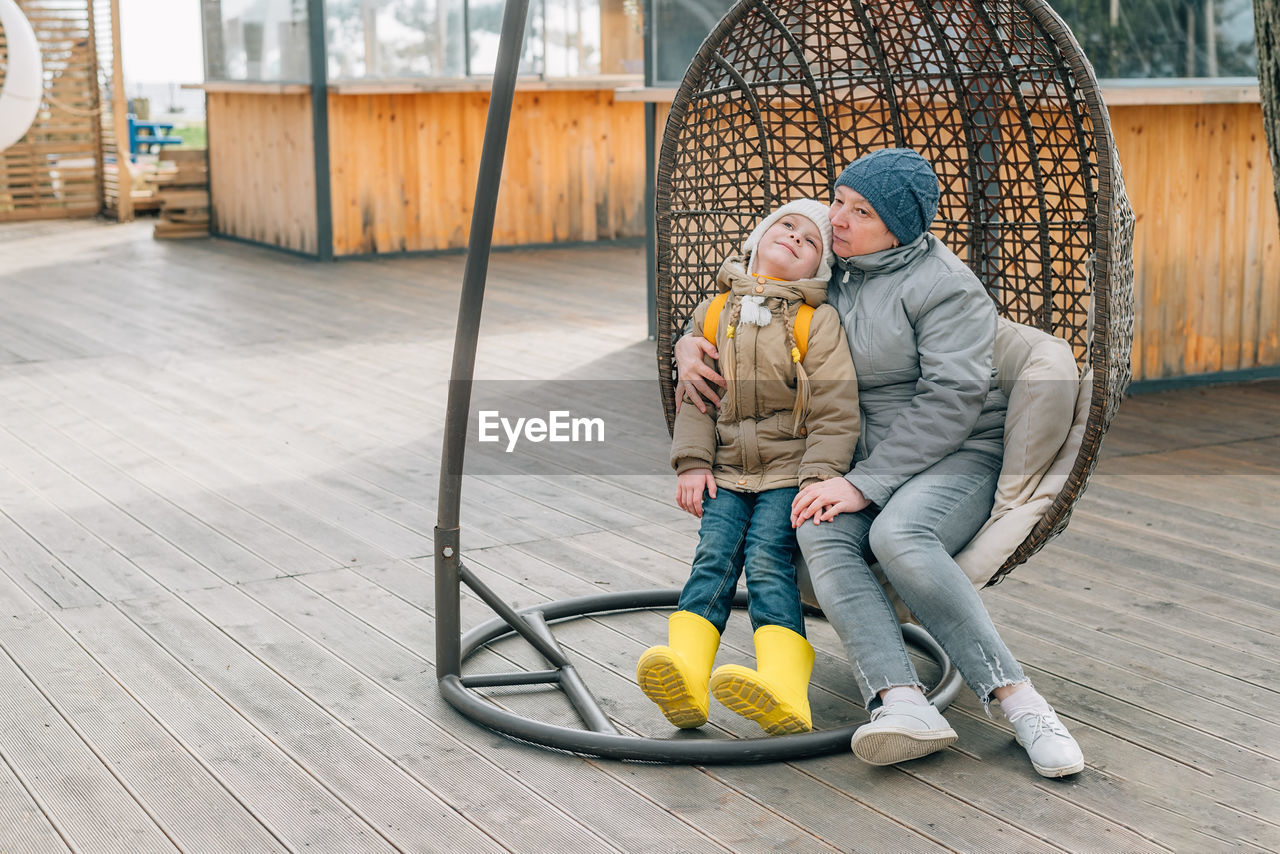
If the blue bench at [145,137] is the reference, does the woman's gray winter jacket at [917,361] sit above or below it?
below

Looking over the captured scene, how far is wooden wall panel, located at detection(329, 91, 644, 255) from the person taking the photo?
31.8ft

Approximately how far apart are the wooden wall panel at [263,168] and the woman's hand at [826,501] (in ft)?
25.1

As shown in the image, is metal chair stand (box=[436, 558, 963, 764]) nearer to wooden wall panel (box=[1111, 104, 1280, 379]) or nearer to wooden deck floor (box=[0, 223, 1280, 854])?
wooden deck floor (box=[0, 223, 1280, 854])

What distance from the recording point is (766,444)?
260cm

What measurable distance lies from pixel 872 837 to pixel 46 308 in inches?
260

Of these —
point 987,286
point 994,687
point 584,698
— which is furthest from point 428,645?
point 987,286

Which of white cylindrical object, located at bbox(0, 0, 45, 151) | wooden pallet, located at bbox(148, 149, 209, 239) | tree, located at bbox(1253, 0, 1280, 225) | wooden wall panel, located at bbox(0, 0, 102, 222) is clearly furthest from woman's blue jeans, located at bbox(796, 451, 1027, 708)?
wooden wall panel, located at bbox(0, 0, 102, 222)

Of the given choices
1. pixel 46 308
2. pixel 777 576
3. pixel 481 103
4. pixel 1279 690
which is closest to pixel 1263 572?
pixel 1279 690

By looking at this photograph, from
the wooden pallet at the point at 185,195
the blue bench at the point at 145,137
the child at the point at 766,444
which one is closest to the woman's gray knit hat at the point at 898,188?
the child at the point at 766,444

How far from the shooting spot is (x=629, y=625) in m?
3.01

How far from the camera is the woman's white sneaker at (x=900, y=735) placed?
226 centimetres

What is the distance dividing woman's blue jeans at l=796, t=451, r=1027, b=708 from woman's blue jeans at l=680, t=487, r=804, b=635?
2.5 inches

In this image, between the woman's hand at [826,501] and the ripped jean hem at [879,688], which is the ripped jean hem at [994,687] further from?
the woman's hand at [826,501]

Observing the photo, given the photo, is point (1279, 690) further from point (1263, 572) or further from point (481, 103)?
point (481, 103)
